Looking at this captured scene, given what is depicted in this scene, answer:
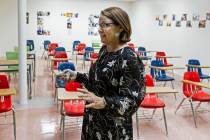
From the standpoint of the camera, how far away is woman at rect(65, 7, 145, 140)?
52.5 inches

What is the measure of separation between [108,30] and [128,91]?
13.0 inches

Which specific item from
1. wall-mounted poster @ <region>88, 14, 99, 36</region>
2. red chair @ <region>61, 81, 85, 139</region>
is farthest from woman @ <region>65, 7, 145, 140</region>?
wall-mounted poster @ <region>88, 14, 99, 36</region>

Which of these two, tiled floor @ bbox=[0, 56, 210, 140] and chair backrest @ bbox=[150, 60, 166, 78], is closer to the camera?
tiled floor @ bbox=[0, 56, 210, 140]

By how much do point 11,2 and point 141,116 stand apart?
364 inches

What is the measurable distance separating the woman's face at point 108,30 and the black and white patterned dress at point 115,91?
8cm

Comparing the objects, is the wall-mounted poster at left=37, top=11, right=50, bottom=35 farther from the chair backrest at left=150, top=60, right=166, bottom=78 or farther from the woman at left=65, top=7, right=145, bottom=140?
the woman at left=65, top=7, right=145, bottom=140

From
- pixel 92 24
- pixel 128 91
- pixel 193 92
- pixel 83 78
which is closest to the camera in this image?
pixel 128 91

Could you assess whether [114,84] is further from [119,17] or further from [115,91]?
[119,17]

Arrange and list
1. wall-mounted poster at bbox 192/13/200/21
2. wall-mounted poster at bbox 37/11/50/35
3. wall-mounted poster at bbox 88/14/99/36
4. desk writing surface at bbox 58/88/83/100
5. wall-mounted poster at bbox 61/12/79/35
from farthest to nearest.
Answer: wall-mounted poster at bbox 88/14/99/36
wall-mounted poster at bbox 61/12/79/35
wall-mounted poster at bbox 37/11/50/35
wall-mounted poster at bbox 192/13/200/21
desk writing surface at bbox 58/88/83/100

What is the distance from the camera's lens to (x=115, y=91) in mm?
1400

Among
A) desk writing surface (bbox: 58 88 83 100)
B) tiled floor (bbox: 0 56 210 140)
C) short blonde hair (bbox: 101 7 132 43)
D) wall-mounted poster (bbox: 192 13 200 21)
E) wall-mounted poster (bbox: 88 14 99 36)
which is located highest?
wall-mounted poster (bbox: 88 14 99 36)

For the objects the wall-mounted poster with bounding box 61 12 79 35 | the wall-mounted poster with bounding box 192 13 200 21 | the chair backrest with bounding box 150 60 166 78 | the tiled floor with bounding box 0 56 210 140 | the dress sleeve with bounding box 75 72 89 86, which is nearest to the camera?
the dress sleeve with bounding box 75 72 89 86

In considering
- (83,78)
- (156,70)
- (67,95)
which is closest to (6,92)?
(67,95)

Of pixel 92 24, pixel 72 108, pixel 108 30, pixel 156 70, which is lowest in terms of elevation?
pixel 72 108
